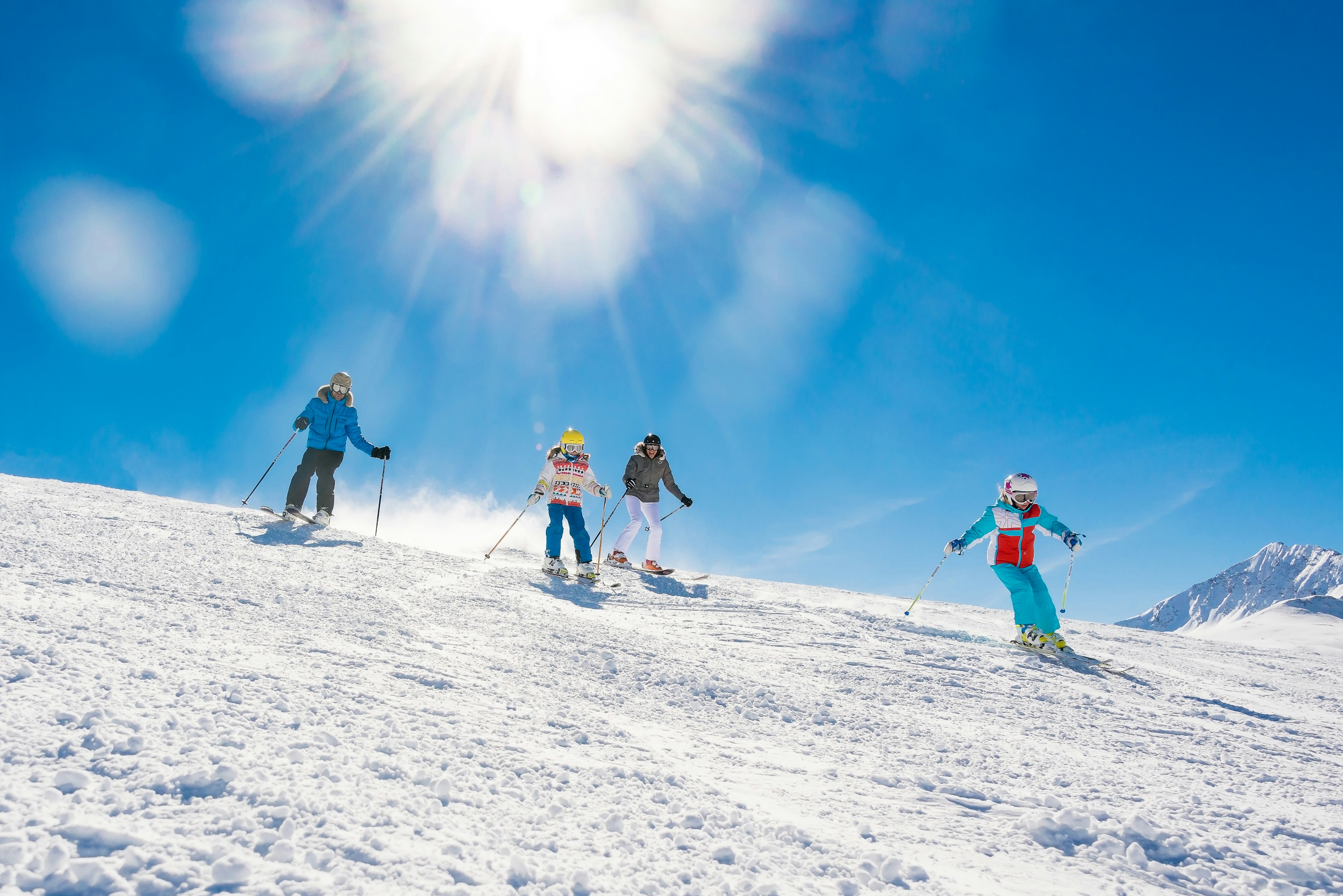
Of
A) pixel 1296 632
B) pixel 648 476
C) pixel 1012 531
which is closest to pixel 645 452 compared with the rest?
pixel 648 476

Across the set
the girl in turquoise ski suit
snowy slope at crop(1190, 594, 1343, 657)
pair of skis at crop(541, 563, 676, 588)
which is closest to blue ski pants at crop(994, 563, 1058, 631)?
the girl in turquoise ski suit

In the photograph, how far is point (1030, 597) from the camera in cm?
773

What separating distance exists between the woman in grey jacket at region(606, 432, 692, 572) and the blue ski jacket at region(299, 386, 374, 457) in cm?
415

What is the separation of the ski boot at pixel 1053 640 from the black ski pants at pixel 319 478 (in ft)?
30.7

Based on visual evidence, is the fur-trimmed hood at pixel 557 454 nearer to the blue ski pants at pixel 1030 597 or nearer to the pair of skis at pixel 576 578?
the pair of skis at pixel 576 578

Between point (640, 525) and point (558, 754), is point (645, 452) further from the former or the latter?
point (558, 754)

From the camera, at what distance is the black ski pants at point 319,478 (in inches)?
372

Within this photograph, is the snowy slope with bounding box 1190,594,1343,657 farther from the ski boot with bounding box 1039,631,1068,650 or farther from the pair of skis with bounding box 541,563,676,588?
the pair of skis with bounding box 541,563,676,588

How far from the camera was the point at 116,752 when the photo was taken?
239 centimetres

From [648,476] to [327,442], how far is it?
16.5 feet

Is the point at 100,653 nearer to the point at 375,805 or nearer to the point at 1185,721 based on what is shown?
the point at 375,805

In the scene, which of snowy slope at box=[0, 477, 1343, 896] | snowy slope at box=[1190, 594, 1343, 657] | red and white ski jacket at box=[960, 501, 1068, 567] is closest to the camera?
snowy slope at box=[0, 477, 1343, 896]

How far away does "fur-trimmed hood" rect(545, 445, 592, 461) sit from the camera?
987 centimetres

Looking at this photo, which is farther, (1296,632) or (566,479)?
(1296,632)
